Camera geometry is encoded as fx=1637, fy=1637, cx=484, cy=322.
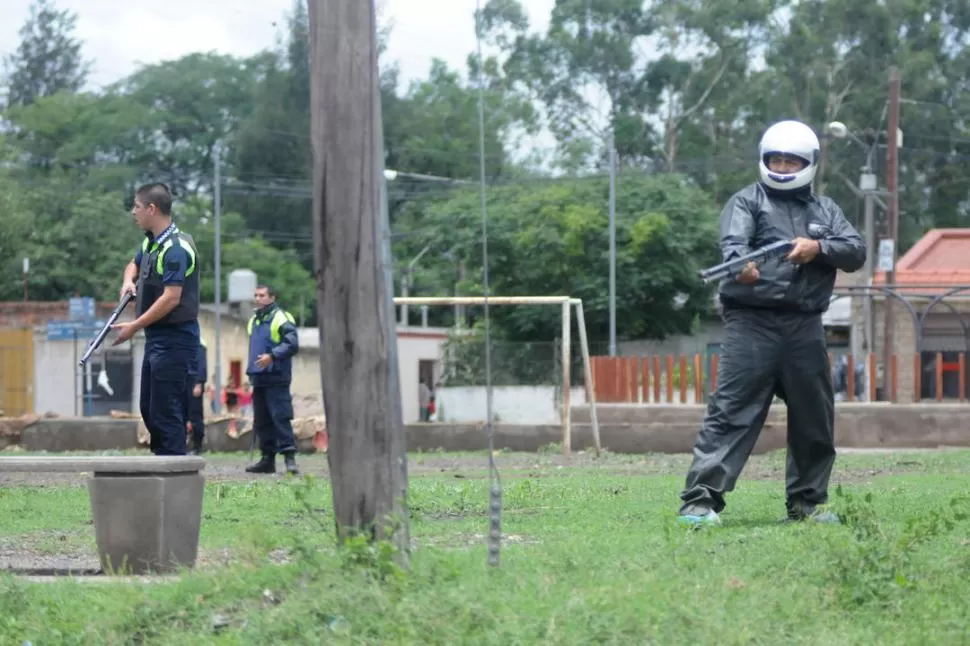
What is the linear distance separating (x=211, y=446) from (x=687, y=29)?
150 ft

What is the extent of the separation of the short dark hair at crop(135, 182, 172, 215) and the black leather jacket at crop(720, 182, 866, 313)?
3308 mm

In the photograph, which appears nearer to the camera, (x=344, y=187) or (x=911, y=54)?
(x=344, y=187)

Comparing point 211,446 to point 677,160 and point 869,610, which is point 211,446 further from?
point 677,160

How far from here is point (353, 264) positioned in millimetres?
5891

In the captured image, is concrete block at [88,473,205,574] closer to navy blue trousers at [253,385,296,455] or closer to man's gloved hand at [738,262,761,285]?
man's gloved hand at [738,262,761,285]

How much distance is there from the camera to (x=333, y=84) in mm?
5879

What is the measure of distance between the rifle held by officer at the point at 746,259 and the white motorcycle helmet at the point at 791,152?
309mm

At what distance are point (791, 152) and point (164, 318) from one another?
357 cm

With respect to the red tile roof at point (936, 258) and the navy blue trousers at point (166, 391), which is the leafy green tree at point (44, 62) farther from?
the navy blue trousers at point (166, 391)

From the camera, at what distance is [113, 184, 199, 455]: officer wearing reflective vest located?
348 inches

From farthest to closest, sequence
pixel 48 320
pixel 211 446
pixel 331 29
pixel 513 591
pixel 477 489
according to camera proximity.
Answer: pixel 48 320 → pixel 211 446 → pixel 477 489 → pixel 331 29 → pixel 513 591

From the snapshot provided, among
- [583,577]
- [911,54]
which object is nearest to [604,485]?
[583,577]

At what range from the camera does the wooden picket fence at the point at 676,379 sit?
23172 millimetres

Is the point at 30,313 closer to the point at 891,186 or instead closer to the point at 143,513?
the point at 891,186
